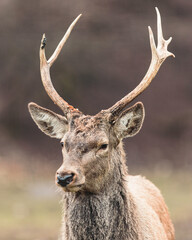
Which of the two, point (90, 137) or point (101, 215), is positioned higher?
point (90, 137)

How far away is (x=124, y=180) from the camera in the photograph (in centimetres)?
726

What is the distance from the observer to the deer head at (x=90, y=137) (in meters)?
6.61

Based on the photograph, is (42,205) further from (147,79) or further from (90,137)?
(90,137)

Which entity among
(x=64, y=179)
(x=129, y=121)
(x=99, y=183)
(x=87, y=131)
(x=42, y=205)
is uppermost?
(x=42, y=205)

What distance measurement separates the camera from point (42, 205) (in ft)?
58.2

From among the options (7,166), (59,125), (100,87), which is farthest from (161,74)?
(59,125)

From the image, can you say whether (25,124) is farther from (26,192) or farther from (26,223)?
(26,223)

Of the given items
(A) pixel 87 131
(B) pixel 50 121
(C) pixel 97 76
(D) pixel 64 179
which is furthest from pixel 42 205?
(D) pixel 64 179

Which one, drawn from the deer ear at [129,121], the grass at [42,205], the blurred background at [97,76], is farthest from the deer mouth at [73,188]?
the blurred background at [97,76]

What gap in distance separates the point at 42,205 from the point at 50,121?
10489 mm

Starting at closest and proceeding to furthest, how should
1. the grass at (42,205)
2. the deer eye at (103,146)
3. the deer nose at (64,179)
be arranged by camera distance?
the deer nose at (64,179) < the deer eye at (103,146) < the grass at (42,205)

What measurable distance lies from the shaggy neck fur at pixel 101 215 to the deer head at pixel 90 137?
0.12 m

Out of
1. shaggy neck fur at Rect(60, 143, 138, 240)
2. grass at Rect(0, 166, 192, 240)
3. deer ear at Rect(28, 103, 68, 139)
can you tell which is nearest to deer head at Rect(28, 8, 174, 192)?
deer ear at Rect(28, 103, 68, 139)

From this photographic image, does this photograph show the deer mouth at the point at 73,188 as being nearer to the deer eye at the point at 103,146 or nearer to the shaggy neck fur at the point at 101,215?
the shaggy neck fur at the point at 101,215
